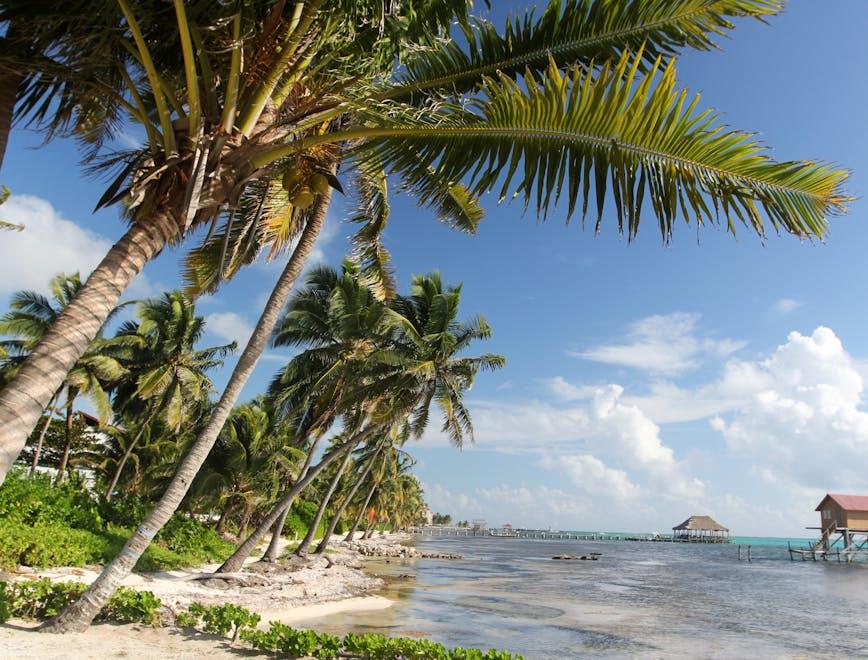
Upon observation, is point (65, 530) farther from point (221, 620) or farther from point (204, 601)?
point (221, 620)

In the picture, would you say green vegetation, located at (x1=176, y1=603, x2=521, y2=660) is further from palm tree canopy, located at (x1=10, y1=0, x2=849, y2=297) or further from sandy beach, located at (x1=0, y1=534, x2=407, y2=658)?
palm tree canopy, located at (x1=10, y1=0, x2=849, y2=297)

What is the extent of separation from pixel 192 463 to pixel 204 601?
668cm

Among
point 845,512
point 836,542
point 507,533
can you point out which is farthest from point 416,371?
point 507,533

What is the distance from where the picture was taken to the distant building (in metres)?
52.8

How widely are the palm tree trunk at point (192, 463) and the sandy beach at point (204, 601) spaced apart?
0.29m

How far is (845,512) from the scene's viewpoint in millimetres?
53312

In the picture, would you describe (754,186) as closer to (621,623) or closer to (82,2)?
(82,2)

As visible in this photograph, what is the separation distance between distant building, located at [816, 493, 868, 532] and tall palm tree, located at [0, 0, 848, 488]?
2511 inches

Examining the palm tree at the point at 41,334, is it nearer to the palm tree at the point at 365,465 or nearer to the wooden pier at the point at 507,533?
the palm tree at the point at 365,465

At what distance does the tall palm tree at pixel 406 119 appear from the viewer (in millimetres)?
3580

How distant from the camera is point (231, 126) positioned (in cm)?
431

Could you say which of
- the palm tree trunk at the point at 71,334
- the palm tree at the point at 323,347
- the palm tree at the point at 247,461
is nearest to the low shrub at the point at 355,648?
the palm tree trunk at the point at 71,334

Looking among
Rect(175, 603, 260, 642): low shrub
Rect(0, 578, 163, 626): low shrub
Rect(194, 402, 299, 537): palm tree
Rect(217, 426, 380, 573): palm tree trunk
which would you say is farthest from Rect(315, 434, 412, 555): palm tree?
Rect(0, 578, 163, 626): low shrub

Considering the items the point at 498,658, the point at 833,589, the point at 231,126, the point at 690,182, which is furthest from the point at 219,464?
the point at 833,589
